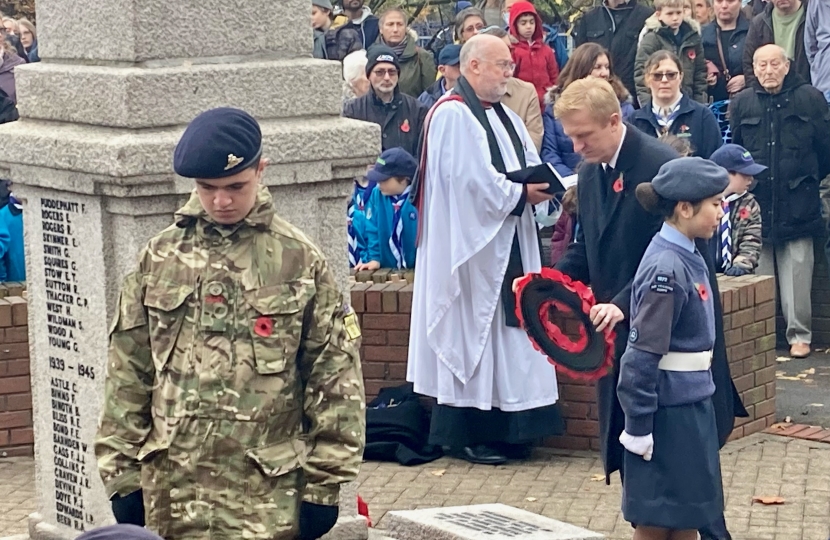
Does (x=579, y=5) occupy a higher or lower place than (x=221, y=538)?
higher

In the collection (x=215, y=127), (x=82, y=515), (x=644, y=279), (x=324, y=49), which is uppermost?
(x=324, y=49)

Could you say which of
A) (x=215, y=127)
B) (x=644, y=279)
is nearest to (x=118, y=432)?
(x=215, y=127)

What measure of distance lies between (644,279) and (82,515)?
2131 mm

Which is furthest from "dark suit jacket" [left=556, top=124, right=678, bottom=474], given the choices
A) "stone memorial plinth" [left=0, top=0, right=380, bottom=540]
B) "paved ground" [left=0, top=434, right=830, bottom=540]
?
"paved ground" [left=0, top=434, right=830, bottom=540]

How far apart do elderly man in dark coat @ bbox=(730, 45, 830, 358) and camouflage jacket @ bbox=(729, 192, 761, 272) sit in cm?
96

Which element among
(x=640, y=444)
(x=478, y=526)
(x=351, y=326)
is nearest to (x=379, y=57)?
(x=478, y=526)

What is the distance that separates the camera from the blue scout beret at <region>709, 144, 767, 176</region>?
31.8ft

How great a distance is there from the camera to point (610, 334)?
5.99m

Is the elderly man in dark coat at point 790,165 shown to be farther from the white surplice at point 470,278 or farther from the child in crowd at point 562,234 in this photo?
the white surplice at point 470,278

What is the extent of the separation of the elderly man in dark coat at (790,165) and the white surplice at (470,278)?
2.94m

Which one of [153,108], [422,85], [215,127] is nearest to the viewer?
[215,127]

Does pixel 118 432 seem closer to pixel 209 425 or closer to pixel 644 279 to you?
pixel 209 425

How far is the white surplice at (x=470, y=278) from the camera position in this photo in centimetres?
838

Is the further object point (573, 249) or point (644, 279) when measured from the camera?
point (573, 249)
